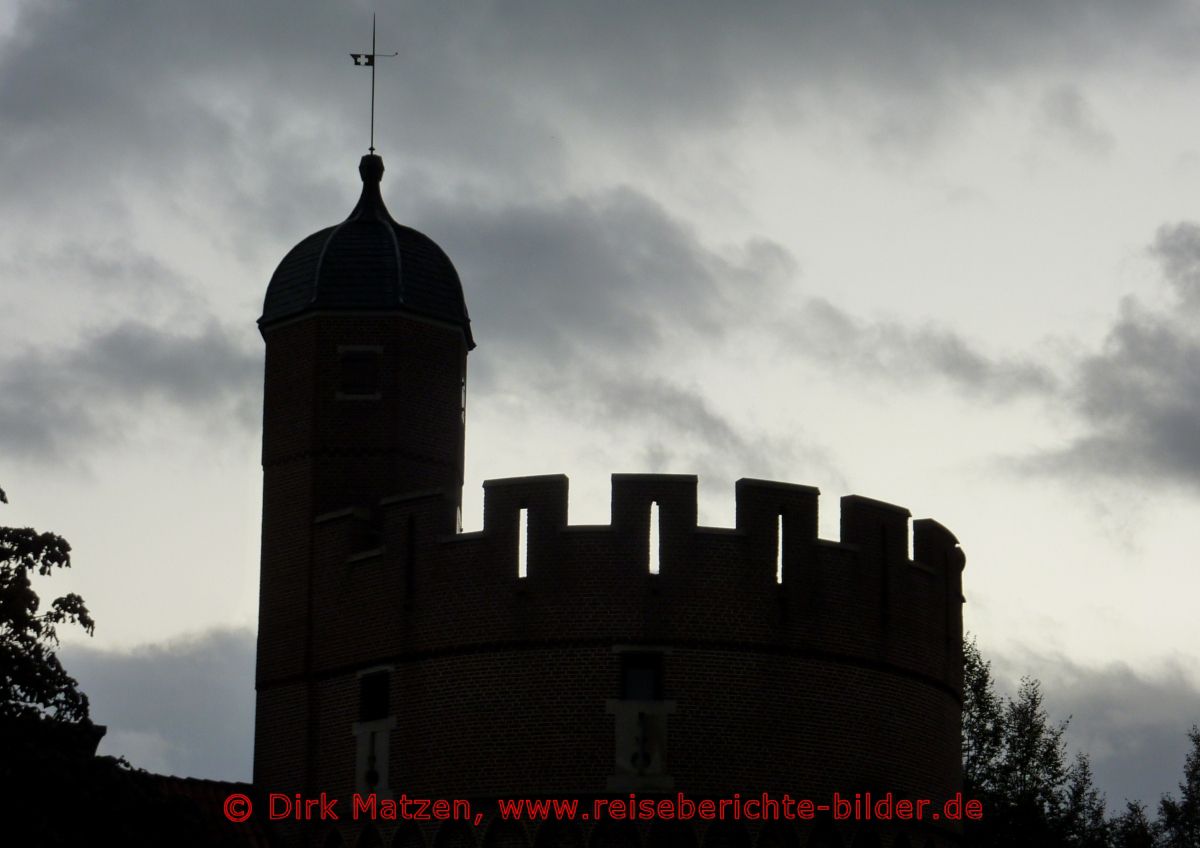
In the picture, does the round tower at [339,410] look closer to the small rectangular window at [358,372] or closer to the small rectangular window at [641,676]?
the small rectangular window at [358,372]

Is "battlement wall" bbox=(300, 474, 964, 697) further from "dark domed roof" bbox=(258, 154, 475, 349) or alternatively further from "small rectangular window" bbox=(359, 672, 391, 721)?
"dark domed roof" bbox=(258, 154, 475, 349)

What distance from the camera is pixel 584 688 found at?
3097 cm

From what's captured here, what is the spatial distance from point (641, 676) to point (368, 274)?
978 cm

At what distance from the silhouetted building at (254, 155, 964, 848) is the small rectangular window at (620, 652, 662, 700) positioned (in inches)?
1.3

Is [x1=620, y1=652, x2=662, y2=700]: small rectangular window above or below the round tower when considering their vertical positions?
below

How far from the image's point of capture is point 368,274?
36250 millimetres

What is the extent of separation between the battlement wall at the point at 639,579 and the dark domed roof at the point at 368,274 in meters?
4.62

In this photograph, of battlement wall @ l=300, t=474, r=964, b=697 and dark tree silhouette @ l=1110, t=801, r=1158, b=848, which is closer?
battlement wall @ l=300, t=474, r=964, b=697

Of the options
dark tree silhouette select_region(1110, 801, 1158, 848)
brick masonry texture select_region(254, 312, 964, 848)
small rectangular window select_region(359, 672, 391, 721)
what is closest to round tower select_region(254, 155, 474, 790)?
brick masonry texture select_region(254, 312, 964, 848)

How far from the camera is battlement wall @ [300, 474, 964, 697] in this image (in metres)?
31.3

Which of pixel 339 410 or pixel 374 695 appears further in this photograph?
pixel 339 410

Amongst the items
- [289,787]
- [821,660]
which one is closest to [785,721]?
[821,660]

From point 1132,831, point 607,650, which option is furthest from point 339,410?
point 1132,831

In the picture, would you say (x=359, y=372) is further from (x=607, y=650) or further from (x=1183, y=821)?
(x=1183, y=821)
